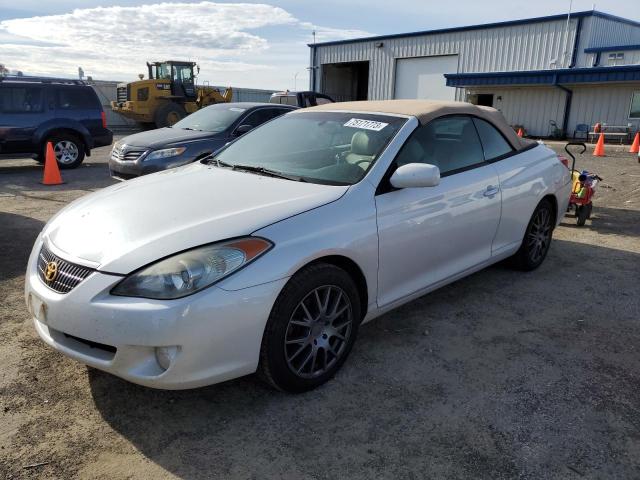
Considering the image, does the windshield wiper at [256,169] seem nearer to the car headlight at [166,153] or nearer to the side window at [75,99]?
the car headlight at [166,153]

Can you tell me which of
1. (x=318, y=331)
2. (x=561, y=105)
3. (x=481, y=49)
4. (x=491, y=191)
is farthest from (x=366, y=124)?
(x=481, y=49)

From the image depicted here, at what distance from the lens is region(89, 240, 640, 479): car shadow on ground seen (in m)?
2.39

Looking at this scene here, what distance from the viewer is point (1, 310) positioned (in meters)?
3.97

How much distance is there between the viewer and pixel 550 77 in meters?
23.8

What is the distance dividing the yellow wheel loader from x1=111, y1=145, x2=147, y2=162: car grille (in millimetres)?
14472

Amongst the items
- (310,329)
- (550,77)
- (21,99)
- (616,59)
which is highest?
(616,59)

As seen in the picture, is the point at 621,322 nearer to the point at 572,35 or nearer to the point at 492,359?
the point at 492,359

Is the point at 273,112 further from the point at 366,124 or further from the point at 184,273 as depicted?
the point at 184,273

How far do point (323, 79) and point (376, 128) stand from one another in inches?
1372

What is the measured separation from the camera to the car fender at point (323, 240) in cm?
254

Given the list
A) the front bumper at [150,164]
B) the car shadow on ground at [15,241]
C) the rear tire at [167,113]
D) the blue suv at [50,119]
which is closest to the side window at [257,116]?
the front bumper at [150,164]

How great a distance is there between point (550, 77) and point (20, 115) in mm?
21609

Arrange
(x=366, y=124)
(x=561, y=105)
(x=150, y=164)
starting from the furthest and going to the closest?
(x=561, y=105), (x=150, y=164), (x=366, y=124)

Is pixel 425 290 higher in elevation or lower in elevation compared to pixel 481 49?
lower
